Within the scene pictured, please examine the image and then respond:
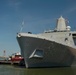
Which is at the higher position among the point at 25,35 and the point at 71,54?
the point at 25,35

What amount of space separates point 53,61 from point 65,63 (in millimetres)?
3085

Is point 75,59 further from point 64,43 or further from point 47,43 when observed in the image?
point 47,43

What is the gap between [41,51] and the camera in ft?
122

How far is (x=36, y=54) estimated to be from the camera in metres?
37.1

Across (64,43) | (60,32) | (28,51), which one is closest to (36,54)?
(28,51)

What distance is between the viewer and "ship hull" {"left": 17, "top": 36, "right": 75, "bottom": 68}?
36.8 m

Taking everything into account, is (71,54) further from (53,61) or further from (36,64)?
(36,64)

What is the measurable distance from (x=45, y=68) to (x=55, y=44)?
4.31 meters


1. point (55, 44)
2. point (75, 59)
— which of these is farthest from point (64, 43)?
point (75, 59)

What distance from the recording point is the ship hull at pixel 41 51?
121 ft

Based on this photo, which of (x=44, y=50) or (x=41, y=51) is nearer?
(x=44, y=50)

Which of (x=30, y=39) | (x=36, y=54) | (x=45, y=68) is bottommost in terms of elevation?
(x=45, y=68)

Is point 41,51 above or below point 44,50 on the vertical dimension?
below

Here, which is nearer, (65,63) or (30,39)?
(30,39)
